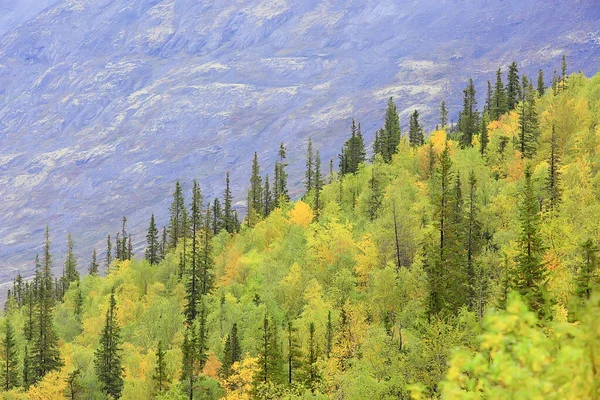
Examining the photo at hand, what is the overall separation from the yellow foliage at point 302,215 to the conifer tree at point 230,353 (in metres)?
38.8

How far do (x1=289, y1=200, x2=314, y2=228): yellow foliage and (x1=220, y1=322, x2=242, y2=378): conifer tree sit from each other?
38.8 metres

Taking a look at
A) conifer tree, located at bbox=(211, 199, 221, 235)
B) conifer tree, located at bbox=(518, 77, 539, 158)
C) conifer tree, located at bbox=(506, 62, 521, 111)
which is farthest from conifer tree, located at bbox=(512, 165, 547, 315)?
conifer tree, located at bbox=(506, 62, 521, 111)

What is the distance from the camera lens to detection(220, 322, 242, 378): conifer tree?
59656 mm

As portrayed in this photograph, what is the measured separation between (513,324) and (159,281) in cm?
10205

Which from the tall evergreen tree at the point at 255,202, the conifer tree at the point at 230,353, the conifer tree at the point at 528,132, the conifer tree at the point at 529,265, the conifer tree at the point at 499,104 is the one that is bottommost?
the conifer tree at the point at 230,353

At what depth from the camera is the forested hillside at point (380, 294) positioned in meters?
37.5

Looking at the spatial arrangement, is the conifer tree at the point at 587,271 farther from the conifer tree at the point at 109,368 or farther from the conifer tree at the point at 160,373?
the conifer tree at the point at 109,368

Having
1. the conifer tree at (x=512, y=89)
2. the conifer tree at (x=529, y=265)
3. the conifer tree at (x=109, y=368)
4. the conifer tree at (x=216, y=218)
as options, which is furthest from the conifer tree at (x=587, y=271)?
the conifer tree at (x=512, y=89)

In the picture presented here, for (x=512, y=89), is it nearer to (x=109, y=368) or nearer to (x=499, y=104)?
(x=499, y=104)

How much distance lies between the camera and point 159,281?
108 meters

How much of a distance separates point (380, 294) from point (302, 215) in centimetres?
4895

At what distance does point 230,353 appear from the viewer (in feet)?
205

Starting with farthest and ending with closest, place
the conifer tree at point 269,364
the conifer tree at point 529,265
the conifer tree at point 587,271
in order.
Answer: the conifer tree at point 269,364 < the conifer tree at point 529,265 < the conifer tree at point 587,271

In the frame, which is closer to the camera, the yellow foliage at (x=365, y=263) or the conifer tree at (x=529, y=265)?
the conifer tree at (x=529, y=265)
